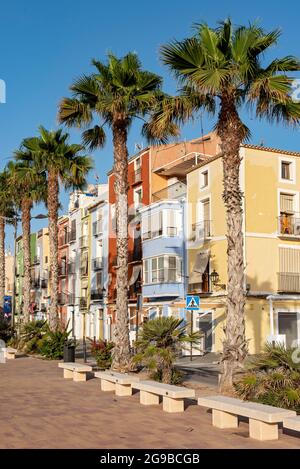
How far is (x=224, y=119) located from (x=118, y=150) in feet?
21.4

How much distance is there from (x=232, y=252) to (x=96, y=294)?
3951 centimetres

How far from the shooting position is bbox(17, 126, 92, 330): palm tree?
99.3 ft

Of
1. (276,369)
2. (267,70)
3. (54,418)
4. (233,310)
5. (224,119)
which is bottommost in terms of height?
(54,418)

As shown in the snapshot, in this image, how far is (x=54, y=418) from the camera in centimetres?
1177

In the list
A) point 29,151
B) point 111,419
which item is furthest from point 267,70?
point 29,151

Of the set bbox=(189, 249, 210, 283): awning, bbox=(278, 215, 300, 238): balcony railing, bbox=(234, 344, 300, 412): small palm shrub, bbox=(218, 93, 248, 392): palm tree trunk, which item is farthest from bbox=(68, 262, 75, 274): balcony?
bbox=(234, 344, 300, 412): small palm shrub

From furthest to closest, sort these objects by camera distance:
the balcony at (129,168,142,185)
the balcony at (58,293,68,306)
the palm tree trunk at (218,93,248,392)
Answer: the balcony at (58,293,68,306) < the balcony at (129,168,142,185) < the palm tree trunk at (218,93,248,392)

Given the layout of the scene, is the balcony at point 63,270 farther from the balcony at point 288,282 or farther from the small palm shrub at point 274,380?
the small palm shrub at point 274,380

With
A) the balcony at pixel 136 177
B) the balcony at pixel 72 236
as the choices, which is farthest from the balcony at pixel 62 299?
the balcony at pixel 136 177

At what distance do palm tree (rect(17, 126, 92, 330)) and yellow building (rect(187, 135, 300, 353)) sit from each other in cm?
859

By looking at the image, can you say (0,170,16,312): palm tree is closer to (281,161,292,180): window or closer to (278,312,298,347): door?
(281,161,292,180): window

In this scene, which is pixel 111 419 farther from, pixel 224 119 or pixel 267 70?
pixel 267 70

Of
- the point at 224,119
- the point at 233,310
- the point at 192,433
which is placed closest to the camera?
the point at 192,433

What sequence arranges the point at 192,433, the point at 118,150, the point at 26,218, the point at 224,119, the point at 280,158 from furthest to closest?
the point at 26,218
the point at 280,158
the point at 118,150
the point at 224,119
the point at 192,433
